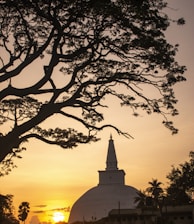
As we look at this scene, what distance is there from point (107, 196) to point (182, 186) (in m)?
39.0

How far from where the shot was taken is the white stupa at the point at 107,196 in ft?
296

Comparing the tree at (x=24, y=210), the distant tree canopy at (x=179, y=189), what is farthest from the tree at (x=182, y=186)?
the tree at (x=24, y=210)

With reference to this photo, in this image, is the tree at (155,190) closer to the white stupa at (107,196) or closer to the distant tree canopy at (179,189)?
the distant tree canopy at (179,189)

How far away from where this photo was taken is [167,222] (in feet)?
132

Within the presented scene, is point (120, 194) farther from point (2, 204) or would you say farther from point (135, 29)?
point (135, 29)

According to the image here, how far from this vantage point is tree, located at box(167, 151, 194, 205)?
182ft

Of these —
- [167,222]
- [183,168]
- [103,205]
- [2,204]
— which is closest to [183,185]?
[183,168]

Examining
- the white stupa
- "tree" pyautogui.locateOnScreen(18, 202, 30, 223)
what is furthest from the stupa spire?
"tree" pyautogui.locateOnScreen(18, 202, 30, 223)

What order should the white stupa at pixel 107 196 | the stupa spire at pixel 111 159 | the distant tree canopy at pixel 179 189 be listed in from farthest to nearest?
the stupa spire at pixel 111 159, the white stupa at pixel 107 196, the distant tree canopy at pixel 179 189

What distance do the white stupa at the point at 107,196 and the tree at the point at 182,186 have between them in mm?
31292

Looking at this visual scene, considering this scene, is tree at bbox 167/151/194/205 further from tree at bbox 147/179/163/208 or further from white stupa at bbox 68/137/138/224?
white stupa at bbox 68/137/138/224

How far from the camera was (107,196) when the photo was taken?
307 ft

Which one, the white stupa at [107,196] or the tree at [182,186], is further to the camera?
the white stupa at [107,196]

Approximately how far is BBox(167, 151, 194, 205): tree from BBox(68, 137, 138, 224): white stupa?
103ft
